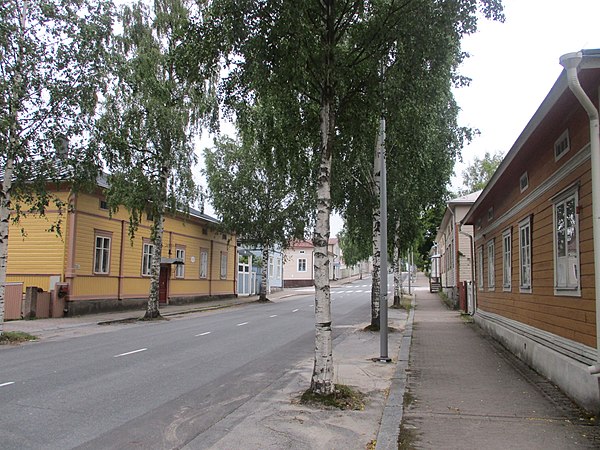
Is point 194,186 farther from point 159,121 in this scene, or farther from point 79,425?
point 79,425

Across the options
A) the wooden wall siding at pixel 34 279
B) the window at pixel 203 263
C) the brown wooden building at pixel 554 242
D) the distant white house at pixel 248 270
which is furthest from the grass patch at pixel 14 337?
the distant white house at pixel 248 270

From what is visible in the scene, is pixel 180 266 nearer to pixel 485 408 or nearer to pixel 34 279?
pixel 34 279

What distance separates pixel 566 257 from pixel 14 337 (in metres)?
13.2

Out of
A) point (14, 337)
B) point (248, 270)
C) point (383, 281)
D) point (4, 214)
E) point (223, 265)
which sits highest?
point (4, 214)

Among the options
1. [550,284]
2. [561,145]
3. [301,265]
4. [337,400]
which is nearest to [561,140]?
[561,145]

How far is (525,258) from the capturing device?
10.7 m

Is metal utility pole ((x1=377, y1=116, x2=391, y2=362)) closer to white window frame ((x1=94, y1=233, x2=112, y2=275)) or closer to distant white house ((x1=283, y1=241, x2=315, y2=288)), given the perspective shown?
white window frame ((x1=94, y1=233, x2=112, y2=275))

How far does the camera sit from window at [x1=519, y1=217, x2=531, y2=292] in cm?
1016

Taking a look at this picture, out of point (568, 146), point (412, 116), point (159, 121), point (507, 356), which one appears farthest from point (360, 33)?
point (159, 121)

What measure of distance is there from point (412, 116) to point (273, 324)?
1188 cm

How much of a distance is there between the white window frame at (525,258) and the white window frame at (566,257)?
5.71 ft

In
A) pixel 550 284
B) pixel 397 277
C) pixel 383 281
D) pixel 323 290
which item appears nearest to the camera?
pixel 323 290

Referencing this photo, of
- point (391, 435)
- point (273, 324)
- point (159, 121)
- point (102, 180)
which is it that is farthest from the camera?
point (102, 180)

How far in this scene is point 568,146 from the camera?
746 centimetres
